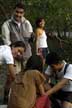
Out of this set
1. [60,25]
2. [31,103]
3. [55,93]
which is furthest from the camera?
[60,25]

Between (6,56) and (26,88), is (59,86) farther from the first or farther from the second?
(6,56)

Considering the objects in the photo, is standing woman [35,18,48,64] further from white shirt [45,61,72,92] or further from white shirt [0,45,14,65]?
white shirt [0,45,14,65]

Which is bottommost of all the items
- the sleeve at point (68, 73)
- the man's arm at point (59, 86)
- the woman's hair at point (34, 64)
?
the man's arm at point (59, 86)

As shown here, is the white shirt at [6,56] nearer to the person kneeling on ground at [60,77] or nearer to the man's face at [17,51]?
the man's face at [17,51]

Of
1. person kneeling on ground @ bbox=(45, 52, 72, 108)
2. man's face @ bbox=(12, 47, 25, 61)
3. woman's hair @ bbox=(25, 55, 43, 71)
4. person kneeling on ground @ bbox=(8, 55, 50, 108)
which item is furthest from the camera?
man's face @ bbox=(12, 47, 25, 61)

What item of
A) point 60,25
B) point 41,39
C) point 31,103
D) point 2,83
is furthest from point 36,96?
point 60,25

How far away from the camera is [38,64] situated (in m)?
6.27

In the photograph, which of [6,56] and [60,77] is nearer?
[6,56]

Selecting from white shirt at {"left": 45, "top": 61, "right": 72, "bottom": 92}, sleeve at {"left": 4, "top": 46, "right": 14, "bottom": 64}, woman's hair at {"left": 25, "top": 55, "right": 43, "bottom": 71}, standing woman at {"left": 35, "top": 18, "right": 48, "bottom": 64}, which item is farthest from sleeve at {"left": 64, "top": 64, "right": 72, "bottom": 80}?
standing woman at {"left": 35, "top": 18, "right": 48, "bottom": 64}

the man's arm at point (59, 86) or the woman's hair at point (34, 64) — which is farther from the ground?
the woman's hair at point (34, 64)

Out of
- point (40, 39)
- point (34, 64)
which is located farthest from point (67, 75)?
point (40, 39)

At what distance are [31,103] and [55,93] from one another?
2.29 feet

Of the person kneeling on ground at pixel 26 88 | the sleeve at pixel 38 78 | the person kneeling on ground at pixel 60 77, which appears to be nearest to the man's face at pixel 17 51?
the person kneeling on ground at pixel 60 77

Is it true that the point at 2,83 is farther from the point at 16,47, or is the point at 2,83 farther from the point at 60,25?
the point at 60,25
